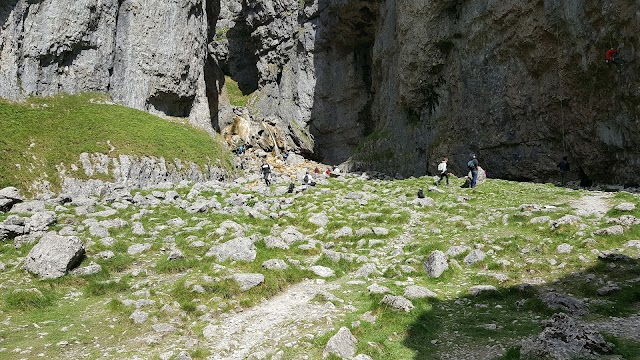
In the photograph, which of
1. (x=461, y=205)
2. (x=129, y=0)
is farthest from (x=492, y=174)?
(x=129, y=0)

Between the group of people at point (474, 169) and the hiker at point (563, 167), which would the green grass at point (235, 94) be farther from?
the hiker at point (563, 167)

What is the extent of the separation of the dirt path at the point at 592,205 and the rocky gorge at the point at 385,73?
7806 mm

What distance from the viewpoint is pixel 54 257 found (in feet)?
42.0

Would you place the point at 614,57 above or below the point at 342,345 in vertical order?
above

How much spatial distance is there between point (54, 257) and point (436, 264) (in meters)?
12.0

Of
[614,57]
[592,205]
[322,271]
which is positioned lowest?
[322,271]

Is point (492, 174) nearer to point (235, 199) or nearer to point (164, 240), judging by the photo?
point (235, 199)

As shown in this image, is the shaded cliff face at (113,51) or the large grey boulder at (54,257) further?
the shaded cliff face at (113,51)

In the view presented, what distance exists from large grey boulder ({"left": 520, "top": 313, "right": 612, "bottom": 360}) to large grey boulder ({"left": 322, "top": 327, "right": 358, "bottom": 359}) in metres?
3.26

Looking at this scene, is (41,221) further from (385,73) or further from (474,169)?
(385,73)

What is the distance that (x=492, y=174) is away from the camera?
3669cm

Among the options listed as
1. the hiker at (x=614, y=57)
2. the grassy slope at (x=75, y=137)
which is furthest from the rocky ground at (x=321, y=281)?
the hiker at (x=614, y=57)

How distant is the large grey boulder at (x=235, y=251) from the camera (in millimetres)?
13734

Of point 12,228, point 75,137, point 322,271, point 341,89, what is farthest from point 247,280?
point 341,89
